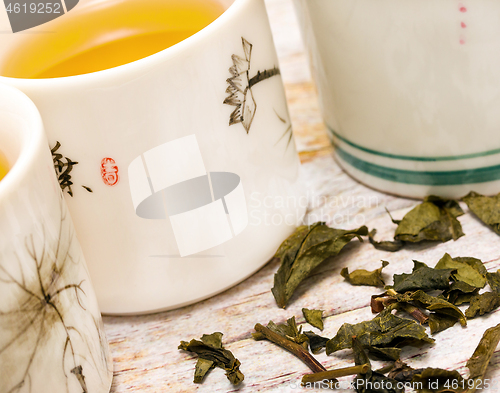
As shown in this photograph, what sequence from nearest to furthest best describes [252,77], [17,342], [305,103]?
[17,342]
[252,77]
[305,103]

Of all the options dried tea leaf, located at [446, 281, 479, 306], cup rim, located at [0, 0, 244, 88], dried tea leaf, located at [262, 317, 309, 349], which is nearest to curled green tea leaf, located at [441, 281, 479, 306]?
dried tea leaf, located at [446, 281, 479, 306]

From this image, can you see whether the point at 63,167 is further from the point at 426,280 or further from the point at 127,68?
the point at 426,280

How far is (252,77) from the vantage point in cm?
42

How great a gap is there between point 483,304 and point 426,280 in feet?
0.13

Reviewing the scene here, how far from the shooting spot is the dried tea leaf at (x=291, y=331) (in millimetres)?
404

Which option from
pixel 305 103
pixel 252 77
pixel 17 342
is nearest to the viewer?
pixel 17 342

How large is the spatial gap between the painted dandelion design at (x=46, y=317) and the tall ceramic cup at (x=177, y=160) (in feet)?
0.17

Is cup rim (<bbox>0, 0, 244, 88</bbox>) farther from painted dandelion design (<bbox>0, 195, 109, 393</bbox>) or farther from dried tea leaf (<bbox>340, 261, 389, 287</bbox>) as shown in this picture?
dried tea leaf (<bbox>340, 261, 389, 287</bbox>)

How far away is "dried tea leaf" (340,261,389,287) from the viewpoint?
1.44 feet

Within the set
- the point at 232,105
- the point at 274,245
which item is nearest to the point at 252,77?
the point at 232,105

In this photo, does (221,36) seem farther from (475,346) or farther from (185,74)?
(475,346)

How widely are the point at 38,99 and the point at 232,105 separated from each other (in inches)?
4.8

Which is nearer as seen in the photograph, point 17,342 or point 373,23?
point 17,342

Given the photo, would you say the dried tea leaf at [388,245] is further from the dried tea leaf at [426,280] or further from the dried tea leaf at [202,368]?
the dried tea leaf at [202,368]
